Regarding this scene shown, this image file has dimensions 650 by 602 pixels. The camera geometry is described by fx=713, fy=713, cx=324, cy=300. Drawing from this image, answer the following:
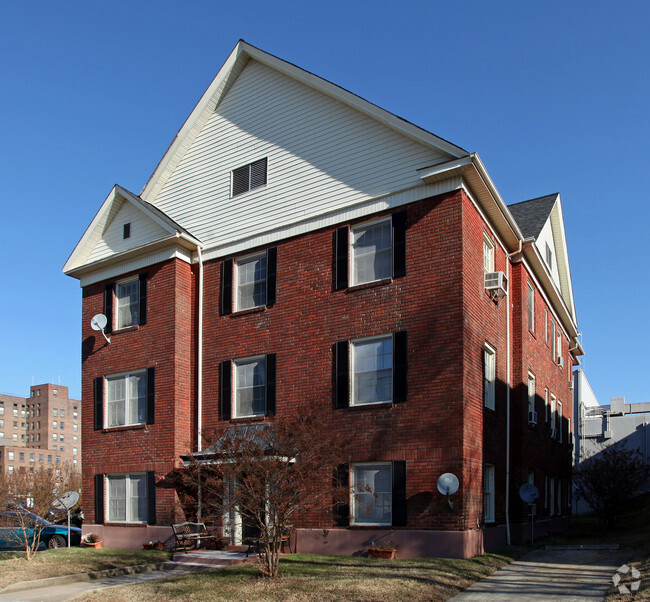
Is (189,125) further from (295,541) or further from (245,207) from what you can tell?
(295,541)

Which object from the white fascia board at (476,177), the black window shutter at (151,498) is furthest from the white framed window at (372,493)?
the white fascia board at (476,177)

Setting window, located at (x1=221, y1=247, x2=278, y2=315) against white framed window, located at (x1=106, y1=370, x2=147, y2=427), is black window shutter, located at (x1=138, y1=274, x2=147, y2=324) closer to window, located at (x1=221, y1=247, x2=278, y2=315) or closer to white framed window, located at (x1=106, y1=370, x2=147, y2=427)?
white framed window, located at (x1=106, y1=370, x2=147, y2=427)

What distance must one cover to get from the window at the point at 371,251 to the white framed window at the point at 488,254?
269 centimetres

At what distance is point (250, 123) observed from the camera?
20.3 meters

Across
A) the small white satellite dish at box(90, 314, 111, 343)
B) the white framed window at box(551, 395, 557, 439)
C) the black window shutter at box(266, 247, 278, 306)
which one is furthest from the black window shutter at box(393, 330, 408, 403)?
the white framed window at box(551, 395, 557, 439)

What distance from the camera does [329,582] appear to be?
12.1m

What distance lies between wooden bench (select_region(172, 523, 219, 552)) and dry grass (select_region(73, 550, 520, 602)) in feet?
10.5

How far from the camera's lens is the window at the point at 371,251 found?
1672 centimetres

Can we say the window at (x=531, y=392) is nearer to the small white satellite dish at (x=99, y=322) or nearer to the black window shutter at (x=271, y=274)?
the black window shutter at (x=271, y=274)

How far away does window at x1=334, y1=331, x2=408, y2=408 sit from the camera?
16203 millimetres

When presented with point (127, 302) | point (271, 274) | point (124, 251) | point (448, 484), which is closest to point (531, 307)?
point (271, 274)

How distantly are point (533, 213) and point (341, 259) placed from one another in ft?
36.4

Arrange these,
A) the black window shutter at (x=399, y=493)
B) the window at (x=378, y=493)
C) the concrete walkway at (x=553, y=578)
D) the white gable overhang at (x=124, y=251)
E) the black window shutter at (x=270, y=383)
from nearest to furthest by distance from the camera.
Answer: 1. the concrete walkway at (x=553, y=578)
2. the black window shutter at (x=399, y=493)
3. the window at (x=378, y=493)
4. the black window shutter at (x=270, y=383)
5. the white gable overhang at (x=124, y=251)

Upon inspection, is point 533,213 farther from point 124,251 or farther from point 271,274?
point 124,251
